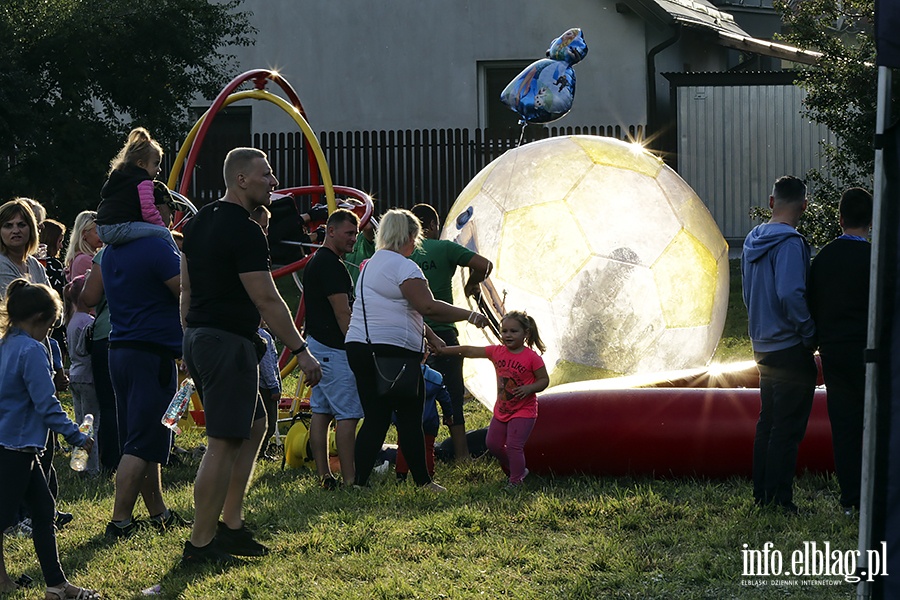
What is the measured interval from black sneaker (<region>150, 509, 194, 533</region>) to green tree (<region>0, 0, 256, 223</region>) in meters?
10.9

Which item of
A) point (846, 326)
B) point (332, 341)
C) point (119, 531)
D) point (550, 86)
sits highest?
point (550, 86)

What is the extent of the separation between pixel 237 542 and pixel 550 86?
546 cm

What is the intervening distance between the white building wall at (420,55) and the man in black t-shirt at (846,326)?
15.8 m

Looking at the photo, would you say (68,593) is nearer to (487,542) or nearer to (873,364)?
(487,542)

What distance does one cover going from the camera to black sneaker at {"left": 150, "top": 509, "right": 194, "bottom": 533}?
22.9ft

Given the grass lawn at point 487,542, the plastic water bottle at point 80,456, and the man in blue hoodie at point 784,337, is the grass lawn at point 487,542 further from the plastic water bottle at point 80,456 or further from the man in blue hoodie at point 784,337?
the plastic water bottle at point 80,456

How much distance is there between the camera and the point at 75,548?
6.70 meters

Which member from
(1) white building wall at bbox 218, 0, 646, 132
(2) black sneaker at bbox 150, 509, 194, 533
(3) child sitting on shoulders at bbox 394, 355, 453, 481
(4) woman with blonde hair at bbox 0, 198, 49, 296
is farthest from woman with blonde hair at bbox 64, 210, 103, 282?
(1) white building wall at bbox 218, 0, 646, 132

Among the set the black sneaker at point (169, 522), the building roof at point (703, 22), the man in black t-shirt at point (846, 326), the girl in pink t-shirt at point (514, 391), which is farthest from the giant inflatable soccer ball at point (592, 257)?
the building roof at point (703, 22)

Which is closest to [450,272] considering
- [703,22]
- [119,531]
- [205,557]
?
[119,531]

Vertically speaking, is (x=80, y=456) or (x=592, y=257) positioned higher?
(x=592, y=257)

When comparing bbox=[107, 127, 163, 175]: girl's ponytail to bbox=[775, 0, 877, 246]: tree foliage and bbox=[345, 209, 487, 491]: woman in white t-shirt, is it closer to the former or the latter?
bbox=[345, 209, 487, 491]: woman in white t-shirt

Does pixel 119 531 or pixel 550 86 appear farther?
pixel 550 86

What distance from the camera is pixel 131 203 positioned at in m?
6.96
